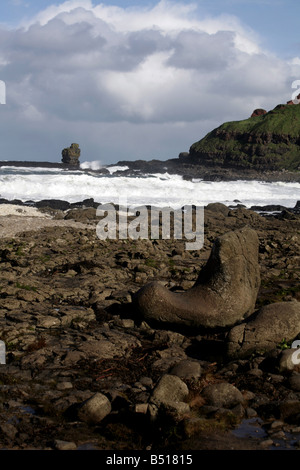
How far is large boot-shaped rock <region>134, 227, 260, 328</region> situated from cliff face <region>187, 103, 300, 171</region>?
92.7 m

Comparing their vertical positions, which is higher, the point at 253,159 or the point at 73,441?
the point at 253,159

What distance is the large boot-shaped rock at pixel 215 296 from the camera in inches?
364

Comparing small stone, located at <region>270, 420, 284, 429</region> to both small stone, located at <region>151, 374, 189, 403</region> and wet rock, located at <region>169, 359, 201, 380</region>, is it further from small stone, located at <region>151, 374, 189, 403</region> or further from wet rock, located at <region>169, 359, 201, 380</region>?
wet rock, located at <region>169, 359, 201, 380</region>

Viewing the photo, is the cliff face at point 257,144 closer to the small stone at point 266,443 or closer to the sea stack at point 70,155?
the sea stack at point 70,155

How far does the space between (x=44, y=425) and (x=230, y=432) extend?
2.00 m

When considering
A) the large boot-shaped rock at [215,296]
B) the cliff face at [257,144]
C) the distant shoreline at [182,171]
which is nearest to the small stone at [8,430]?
the large boot-shaped rock at [215,296]

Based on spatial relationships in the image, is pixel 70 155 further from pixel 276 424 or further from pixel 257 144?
pixel 276 424

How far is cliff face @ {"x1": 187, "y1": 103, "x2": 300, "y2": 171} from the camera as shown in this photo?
106m

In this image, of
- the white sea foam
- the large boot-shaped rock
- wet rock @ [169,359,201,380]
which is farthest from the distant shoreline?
wet rock @ [169,359,201,380]

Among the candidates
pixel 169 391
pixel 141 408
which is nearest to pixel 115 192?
pixel 169 391

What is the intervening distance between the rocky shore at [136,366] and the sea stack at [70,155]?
89.7 m

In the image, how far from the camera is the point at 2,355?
805cm

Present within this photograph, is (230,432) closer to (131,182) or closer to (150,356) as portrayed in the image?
(150,356)

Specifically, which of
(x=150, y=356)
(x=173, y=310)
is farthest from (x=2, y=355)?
(x=173, y=310)
